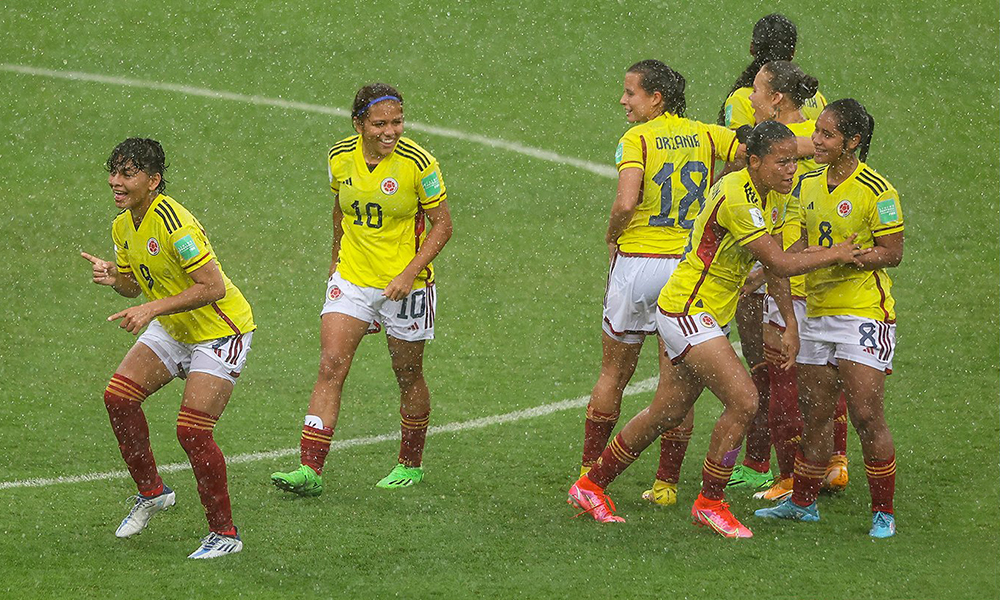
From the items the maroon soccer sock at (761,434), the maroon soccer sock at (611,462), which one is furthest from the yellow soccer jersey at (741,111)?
the maroon soccer sock at (611,462)

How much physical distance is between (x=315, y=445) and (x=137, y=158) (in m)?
1.90

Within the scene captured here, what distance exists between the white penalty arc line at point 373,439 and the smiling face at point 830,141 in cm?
341

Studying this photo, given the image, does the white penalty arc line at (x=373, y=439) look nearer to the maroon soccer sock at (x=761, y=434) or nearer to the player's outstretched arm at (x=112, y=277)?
the player's outstretched arm at (x=112, y=277)

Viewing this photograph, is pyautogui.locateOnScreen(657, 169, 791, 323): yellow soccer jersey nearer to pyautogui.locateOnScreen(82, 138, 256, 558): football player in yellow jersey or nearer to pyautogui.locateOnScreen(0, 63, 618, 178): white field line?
pyautogui.locateOnScreen(82, 138, 256, 558): football player in yellow jersey

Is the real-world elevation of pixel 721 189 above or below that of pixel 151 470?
above

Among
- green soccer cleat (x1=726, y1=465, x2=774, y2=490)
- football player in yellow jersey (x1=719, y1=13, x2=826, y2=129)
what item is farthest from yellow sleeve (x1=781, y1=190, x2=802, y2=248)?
green soccer cleat (x1=726, y1=465, x2=774, y2=490)

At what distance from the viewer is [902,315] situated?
39.9 feet

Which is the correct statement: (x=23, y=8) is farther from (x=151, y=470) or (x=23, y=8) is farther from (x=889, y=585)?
(x=889, y=585)

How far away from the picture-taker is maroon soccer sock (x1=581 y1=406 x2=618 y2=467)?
26.4 feet

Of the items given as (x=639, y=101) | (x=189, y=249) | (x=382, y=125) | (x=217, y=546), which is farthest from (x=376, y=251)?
(x=217, y=546)

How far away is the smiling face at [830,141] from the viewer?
23.8ft

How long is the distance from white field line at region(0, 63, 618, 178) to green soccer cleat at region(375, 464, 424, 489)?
7.14 metres

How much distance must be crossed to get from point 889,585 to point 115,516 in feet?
13.0

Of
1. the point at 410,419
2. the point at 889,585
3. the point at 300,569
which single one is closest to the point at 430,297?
the point at 410,419
